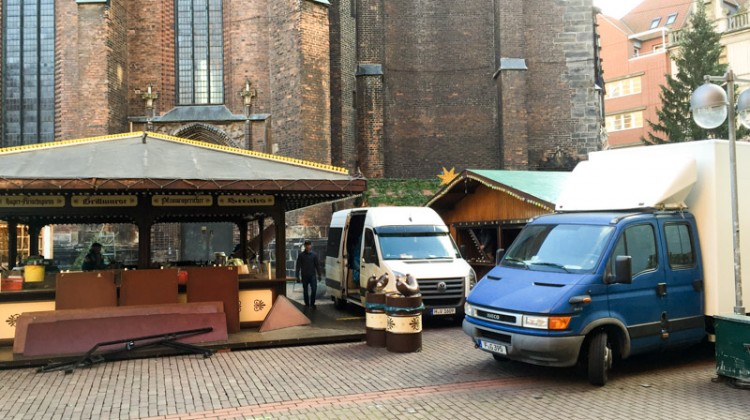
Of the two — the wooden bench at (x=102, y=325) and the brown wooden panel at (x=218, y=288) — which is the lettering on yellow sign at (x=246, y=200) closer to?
the brown wooden panel at (x=218, y=288)

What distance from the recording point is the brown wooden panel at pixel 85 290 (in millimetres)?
10203

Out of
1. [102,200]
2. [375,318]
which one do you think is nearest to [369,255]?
[375,318]

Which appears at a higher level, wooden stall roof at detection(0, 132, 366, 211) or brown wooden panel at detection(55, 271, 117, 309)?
wooden stall roof at detection(0, 132, 366, 211)

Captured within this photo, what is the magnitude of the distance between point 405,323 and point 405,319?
0.07m

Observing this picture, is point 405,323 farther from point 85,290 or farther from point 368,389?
point 85,290

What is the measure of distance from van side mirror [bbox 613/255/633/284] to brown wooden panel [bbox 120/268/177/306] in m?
7.28

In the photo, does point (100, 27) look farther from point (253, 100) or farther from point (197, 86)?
point (253, 100)

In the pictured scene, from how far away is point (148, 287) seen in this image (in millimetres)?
10602

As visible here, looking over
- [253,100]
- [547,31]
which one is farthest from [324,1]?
[547,31]

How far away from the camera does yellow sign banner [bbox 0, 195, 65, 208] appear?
10469 millimetres

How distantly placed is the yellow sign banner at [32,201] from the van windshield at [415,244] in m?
6.22

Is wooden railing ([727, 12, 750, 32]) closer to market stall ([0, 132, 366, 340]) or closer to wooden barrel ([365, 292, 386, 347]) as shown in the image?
market stall ([0, 132, 366, 340])

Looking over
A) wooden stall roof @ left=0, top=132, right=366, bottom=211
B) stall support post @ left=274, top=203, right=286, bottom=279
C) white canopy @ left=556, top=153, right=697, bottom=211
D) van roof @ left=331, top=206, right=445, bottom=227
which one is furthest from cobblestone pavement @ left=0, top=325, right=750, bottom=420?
van roof @ left=331, top=206, right=445, bottom=227

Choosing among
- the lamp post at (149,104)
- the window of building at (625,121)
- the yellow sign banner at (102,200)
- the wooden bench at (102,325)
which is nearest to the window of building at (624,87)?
the window of building at (625,121)
